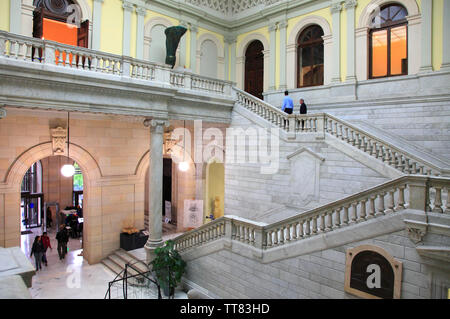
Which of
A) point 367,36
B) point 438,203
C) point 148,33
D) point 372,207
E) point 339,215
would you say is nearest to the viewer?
point 438,203

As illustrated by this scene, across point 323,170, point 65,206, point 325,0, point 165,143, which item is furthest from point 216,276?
point 65,206

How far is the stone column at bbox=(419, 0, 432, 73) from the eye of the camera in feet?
37.3

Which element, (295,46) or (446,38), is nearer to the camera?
(446,38)

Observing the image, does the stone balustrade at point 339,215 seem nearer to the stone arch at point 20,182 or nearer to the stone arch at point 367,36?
the stone arch at point 20,182

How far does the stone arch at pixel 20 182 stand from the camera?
37.3ft

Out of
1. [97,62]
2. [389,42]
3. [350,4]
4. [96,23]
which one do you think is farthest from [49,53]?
[389,42]

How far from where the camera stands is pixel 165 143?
15320 mm

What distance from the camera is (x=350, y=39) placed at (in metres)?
13.3

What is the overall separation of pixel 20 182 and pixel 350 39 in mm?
13787

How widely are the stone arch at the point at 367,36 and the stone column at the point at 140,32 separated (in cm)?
911

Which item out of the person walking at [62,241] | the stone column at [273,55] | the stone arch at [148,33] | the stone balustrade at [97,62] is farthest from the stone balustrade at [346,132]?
the person walking at [62,241]

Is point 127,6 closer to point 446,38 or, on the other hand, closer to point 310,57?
point 310,57

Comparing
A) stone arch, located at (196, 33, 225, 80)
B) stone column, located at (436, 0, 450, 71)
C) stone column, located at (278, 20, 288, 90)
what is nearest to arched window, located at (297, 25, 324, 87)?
stone column, located at (278, 20, 288, 90)

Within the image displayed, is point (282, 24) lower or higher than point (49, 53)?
higher
